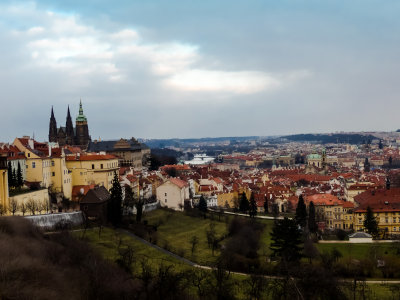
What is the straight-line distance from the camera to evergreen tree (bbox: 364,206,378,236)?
53281mm

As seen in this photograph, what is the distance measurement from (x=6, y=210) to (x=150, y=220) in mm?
14567

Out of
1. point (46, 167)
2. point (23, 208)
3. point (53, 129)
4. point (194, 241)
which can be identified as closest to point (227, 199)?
point (194, 241)

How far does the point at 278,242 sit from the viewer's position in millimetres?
40656

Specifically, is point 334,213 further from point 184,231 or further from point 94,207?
point 94,207

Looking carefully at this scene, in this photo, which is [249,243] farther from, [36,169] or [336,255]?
[36,169]

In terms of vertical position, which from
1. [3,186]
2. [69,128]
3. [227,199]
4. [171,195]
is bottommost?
[227,199]

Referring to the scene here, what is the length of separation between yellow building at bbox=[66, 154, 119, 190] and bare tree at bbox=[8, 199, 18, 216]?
11.1m

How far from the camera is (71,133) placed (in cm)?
10706

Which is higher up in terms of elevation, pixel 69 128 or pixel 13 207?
pixel 69 128

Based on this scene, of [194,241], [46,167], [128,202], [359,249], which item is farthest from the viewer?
[128,202]

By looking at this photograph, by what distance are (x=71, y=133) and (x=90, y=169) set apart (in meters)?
57.6

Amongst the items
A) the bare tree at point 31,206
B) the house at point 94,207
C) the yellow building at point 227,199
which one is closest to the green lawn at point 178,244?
the house at point 94,207

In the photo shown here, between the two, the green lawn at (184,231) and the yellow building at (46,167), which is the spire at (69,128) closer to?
the green lawn at (184,231)

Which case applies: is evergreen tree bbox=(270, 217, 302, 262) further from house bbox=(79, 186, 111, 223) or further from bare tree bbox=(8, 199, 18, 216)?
bare tree bbox=(8, 199, 18, 216)
